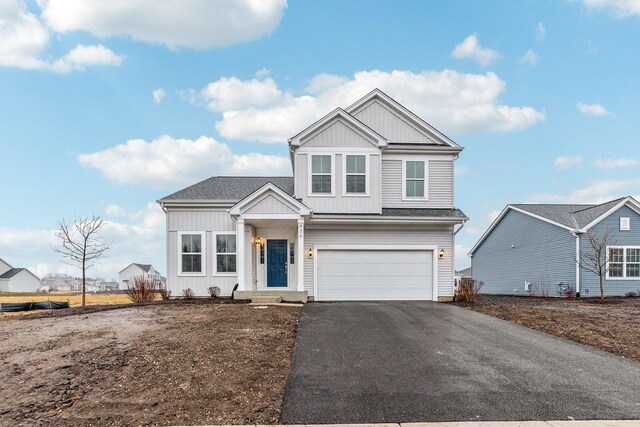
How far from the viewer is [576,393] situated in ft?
18.4

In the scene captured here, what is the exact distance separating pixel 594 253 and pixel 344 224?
14.0m

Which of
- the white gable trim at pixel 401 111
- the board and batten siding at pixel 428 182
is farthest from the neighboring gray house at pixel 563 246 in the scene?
the white gable trim at pixel 401 111

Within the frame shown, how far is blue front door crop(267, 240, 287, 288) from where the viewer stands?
16.7 metres

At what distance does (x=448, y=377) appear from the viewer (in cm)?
615

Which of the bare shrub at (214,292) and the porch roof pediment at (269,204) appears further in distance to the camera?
the bare shrub at (214,292)

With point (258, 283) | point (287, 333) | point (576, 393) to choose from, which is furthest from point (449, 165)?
point (576, 393)

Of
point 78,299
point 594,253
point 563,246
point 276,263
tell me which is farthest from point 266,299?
point 594,253

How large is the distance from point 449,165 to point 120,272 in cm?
6001

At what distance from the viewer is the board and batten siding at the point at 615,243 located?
811 inches

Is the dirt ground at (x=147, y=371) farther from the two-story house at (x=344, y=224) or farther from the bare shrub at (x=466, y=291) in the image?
the bare shrub at (x=466, y=291)

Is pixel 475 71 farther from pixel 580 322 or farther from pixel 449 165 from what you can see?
pixel 580 322

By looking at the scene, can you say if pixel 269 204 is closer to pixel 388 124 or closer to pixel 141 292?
pixel 388 124

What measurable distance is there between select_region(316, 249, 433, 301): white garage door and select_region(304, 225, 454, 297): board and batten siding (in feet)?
1.19

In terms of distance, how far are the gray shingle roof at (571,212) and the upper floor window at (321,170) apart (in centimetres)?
1404
